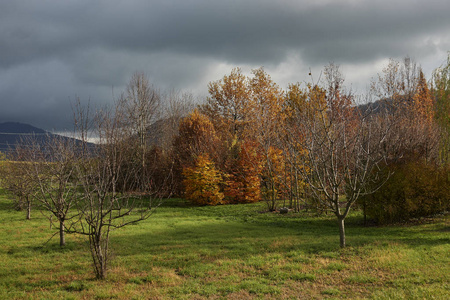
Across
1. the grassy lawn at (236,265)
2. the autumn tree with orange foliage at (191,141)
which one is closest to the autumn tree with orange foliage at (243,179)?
the autumn tree with orange foliage at (191,141)

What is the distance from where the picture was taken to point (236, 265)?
24.7ft

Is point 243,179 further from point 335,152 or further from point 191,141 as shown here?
point 335,152

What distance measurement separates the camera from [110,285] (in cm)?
627

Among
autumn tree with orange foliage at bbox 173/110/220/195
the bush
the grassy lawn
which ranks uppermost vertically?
autumn tree with orange foliage at bbox 173/110/220/195

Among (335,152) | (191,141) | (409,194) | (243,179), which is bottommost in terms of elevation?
(409,194)

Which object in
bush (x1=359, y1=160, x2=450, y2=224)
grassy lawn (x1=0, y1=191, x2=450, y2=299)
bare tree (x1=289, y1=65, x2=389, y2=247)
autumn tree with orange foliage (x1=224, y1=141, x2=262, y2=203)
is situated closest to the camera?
grassy lawn (x1=0, y1=191, x2=450, y2=299)

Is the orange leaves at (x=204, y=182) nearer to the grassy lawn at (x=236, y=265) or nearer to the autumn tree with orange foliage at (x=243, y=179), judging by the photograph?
the autumn tree with orange foliage at (x=243, y=179)

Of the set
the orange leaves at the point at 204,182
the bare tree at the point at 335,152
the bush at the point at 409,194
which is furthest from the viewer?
the orange leaves at the point at 204,182

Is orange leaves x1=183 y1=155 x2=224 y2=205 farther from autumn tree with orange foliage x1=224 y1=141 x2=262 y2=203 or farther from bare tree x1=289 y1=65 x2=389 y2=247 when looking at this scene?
bare tree x1=289 y1=65 x2=389 y2=247

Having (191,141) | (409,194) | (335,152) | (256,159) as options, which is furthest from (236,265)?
(191,141)

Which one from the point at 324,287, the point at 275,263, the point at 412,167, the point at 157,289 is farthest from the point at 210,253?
the point at 412,167

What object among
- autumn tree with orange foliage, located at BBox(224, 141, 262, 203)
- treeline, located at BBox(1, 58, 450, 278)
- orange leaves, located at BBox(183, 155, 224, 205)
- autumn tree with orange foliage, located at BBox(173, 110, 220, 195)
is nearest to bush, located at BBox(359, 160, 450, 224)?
treeline, located at BBox(1, 58, 450, 278)

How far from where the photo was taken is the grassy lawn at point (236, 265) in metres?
5.94

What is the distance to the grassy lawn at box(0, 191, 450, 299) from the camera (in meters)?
5.94
